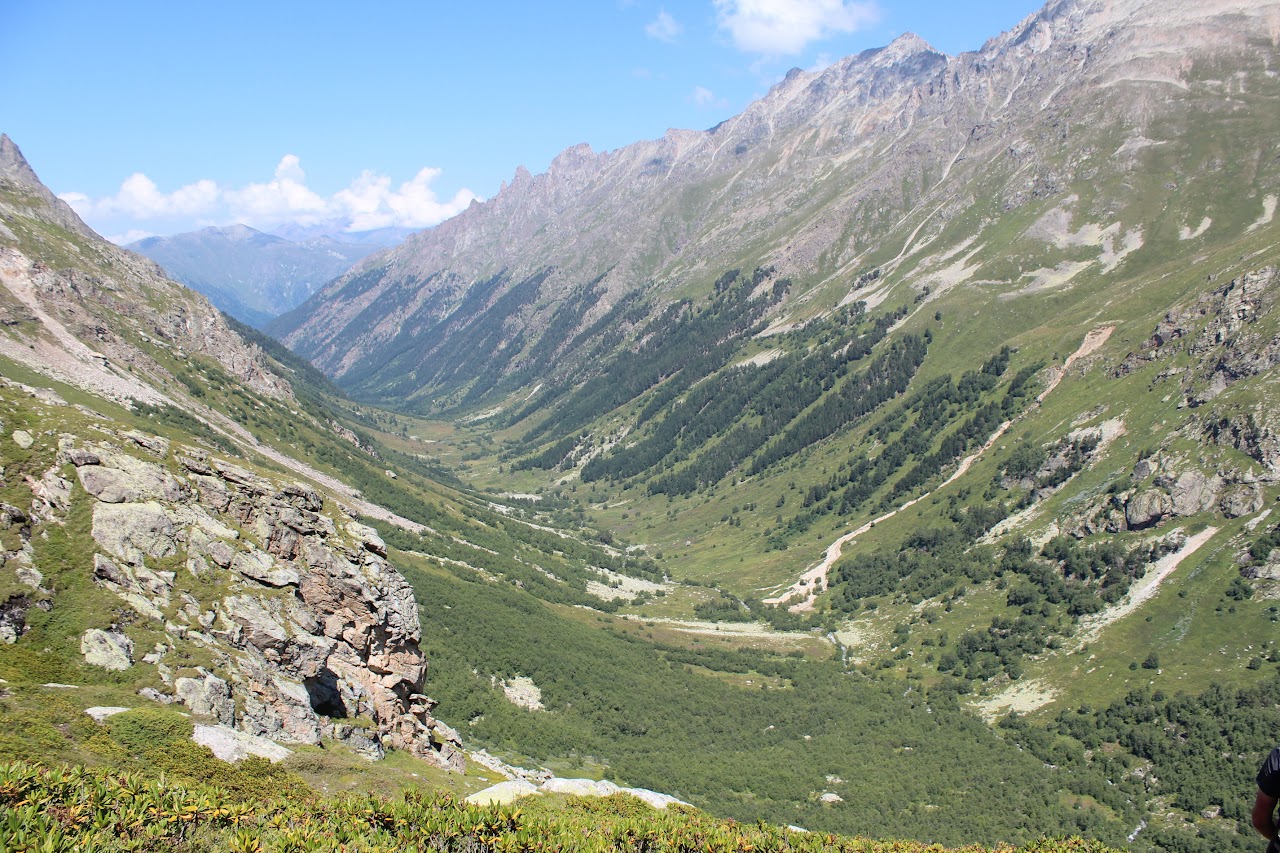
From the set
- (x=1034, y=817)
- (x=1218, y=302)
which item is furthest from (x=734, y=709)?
(x=1218, y=302)

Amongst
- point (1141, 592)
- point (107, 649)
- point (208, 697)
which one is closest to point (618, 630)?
point (1141, 592)

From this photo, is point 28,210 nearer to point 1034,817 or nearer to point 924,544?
point 924,544

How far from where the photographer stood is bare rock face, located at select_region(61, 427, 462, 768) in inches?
1606

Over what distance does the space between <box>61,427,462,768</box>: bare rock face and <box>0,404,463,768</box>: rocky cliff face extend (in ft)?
0.29

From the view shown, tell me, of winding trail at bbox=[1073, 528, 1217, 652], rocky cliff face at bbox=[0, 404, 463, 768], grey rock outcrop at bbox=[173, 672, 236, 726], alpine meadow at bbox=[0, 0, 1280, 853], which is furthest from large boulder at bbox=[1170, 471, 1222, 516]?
grey rock outcrop at bbox=[173, 672, 236, 726]

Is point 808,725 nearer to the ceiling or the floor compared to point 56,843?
nearer to the floor

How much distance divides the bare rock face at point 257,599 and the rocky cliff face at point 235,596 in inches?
3.5

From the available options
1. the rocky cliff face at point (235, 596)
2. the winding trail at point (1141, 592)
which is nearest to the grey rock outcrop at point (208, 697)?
the rocky cliff face at point (235, 596)

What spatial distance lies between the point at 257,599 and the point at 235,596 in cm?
140

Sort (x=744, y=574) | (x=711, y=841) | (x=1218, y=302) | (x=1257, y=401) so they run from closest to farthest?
(x=711, y=841) → (x=1257, y=401) → (x=1218, y=302) → (x=744, y=574)

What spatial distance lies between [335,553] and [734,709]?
77377 mm

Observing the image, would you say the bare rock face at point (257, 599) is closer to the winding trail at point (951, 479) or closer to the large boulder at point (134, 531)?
the large boulder at point (134, 531)

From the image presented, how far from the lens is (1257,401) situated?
5123 inches

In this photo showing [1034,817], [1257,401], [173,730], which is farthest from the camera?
[1257,401]
